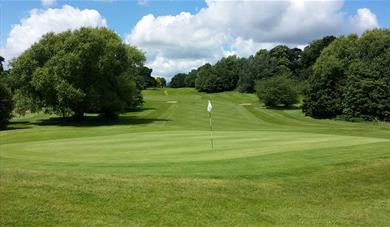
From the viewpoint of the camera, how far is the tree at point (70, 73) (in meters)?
51.8

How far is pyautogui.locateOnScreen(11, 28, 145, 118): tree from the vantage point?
51.8 meters

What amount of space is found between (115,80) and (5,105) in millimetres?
13438

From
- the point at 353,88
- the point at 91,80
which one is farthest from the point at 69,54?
the point at 353,88

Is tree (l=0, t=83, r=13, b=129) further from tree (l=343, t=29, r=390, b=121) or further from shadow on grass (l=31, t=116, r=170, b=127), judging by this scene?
tree (l=343, t=29, r=390, b=121)

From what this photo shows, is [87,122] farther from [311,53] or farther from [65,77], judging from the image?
[311,53]

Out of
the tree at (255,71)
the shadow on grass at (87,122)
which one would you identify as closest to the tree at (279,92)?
the tree at (255,71)

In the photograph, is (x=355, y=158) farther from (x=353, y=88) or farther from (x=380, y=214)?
(x=353, y=88)

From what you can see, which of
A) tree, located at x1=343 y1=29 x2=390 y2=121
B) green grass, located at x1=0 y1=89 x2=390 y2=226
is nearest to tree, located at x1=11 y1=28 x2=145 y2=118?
green grass, located at x1=0 y1=89 x2=390 y2=226

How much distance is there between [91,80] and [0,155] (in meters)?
33.7

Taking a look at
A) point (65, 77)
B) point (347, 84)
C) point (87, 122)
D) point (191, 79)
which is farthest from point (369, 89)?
point (191, 79)

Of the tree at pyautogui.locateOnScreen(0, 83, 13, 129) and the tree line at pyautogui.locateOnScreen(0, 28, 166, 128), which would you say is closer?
the tree at pyautogui.locateOnScreen(0, 83, 13, 129)

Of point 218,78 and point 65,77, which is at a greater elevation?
point 218,78

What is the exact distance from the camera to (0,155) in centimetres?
2250

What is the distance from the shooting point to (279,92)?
8644 centimetres
